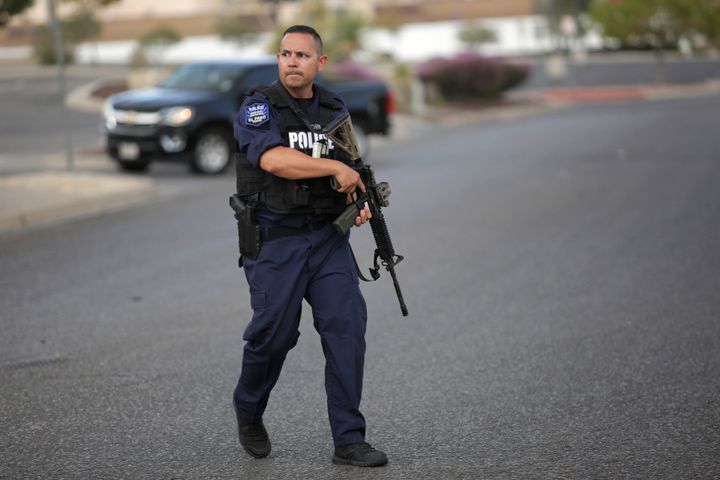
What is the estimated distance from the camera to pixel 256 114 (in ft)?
16.2

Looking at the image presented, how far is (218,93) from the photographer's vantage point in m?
19.1

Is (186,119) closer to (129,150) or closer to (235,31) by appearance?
(129,150)

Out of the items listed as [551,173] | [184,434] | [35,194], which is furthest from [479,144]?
[184,434]

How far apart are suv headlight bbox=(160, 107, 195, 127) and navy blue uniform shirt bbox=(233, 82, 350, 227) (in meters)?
13.5

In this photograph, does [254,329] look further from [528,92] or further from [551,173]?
[528,92]

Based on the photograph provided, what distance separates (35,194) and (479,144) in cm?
1172

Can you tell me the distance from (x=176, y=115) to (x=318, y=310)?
13799mm

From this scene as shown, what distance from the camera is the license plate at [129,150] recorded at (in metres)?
18.4

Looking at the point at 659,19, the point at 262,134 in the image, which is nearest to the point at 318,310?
the point at 262,134

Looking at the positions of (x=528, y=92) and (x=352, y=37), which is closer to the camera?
(x=528, y=92)

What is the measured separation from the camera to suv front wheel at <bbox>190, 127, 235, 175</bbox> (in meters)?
18.7

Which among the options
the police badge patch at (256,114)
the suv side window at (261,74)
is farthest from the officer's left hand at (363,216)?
the suv side window at (261,74)

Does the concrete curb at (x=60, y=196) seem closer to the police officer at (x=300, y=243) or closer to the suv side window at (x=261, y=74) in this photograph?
the suv side window at (x=261, y=74)

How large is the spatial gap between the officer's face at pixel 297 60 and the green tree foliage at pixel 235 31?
75.7m
